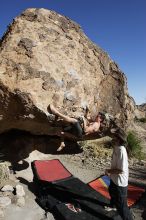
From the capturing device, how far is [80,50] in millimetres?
7820

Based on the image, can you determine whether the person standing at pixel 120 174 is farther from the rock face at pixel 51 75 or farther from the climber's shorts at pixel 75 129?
the rock face at pixel 51 75

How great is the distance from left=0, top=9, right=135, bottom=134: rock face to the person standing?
1565 millimetres

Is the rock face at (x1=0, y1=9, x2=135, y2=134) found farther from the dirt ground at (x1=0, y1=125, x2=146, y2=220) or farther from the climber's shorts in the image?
the dirt ground at (x1=0, y1=125, x2=146, y2=220)

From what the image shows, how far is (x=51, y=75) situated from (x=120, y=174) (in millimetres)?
2545

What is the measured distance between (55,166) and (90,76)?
2.31m

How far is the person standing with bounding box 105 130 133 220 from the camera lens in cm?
561

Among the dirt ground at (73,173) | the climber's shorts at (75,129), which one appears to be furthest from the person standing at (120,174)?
the climber's shorts at (75,129)

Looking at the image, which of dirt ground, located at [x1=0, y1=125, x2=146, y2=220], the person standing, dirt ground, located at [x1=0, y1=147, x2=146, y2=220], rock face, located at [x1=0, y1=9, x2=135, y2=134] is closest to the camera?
the person standing

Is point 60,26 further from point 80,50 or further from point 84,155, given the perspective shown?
point 84,155

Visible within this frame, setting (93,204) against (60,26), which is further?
(60,26)

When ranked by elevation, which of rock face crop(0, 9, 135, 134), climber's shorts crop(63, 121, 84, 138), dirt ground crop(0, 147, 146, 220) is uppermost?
rock face crop(0, 9, 135, 134)

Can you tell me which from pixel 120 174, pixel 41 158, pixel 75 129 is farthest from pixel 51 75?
pixel 41 158

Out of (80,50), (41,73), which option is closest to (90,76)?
(80,50)

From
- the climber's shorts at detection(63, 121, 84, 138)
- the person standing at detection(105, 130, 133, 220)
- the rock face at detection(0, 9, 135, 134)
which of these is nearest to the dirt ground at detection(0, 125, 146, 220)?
the person standing at detection(105, 130, 133, 220)
